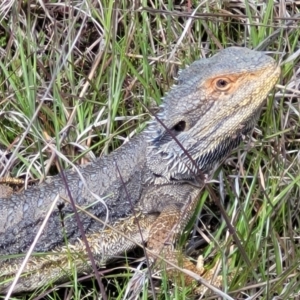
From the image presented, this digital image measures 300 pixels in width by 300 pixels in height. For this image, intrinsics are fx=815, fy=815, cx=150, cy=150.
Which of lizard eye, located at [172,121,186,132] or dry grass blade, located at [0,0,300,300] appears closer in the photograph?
lizard eye, located at [172,121,186,132]

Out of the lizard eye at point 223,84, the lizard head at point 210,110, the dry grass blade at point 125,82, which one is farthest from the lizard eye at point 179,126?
the dry grass blade at point 125,82

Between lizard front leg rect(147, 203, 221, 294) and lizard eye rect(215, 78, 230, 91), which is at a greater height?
lizard eye rect(215, 78, 230, 91)

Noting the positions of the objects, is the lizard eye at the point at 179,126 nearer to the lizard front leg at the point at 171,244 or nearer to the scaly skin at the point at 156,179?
the scaly skin at the point at 156,179

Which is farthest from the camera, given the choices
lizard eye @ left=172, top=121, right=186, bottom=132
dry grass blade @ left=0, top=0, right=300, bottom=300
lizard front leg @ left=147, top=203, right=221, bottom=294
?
dry grass blade @ left=0, top=0, right=300, bottom=300

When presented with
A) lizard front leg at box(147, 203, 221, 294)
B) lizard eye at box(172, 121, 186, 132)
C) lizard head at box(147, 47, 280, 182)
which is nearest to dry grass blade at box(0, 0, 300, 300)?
lizard front leg at box(147, 203, 221, 294)

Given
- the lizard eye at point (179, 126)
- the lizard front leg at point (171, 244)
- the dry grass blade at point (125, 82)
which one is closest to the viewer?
the lizard front leg at point (171, 244)

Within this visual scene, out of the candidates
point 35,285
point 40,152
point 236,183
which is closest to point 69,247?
point 35,285

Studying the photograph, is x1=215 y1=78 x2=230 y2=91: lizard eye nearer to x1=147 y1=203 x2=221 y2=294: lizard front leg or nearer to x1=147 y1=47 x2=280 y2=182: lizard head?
x1=147 y1=47 x2=280 y2=182: lizard head

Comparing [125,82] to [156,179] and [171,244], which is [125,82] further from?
[171,244]
